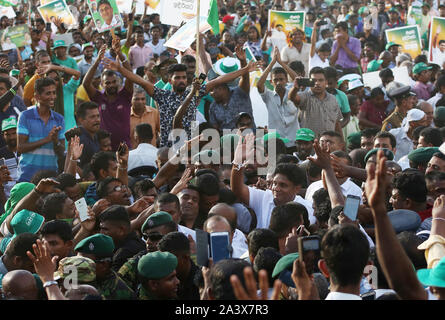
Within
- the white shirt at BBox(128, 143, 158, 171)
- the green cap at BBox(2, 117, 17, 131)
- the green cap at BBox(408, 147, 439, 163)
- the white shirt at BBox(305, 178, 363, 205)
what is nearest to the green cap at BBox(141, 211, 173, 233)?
the white shirt at BBox(305, 178, 363, 205)

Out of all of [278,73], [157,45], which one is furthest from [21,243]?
[157,45]

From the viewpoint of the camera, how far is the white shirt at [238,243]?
512 cm

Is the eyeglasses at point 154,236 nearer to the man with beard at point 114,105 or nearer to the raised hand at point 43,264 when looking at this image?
the raised hand at point 43,264

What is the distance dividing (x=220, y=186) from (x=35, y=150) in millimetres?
2404

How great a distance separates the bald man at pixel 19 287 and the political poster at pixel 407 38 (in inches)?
425

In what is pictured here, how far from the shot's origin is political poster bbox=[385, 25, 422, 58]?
13.5 meters

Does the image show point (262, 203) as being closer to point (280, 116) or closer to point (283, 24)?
point (280, 116)

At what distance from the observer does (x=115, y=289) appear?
4238mm

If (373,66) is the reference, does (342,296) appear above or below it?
below

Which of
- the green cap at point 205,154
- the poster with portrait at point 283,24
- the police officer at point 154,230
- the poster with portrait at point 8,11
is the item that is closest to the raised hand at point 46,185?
the police officer at point 154,230

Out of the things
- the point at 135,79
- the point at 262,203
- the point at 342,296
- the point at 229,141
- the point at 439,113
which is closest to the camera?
the point at 342,296

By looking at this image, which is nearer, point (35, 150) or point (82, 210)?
point (82, 210)

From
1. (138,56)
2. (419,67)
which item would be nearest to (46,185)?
(419,67)

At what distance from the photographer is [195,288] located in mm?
4504
